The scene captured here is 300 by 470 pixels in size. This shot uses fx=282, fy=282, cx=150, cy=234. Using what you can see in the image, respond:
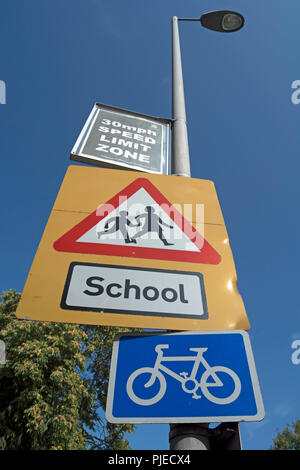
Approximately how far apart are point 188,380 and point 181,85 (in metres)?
2.78

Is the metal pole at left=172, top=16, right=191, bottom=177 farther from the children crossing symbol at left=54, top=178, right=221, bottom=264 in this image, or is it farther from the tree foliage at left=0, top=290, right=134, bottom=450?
the tree foliage at left=0, top=290, right=134, bottom=450

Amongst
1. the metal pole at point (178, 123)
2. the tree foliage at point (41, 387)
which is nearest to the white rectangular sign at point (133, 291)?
the metal pole at point (178, 123)

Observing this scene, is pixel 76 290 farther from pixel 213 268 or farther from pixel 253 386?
pixel 253 386

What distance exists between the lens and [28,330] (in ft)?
29.6

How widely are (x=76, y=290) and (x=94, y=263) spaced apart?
0.57 feet

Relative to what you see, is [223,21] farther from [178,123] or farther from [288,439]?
[288,439]

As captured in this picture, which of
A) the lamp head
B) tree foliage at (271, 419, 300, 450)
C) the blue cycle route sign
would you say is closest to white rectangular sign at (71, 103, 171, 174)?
the blue cycle route sign

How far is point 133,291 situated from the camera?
1.35 m

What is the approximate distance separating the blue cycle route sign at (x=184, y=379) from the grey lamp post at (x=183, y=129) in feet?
0.22

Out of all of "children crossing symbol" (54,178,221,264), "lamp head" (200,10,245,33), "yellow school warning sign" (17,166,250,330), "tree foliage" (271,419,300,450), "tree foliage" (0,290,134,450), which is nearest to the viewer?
"yellow school warning sign" (17,166,250,330)

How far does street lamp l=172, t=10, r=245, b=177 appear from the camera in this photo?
222 cm

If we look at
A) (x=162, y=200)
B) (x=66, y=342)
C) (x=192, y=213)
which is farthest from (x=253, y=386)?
(x=66, y=342)

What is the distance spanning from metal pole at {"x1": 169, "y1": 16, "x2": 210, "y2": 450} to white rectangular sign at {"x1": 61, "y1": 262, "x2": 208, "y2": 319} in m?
0.45

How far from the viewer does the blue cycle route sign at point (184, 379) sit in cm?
103
